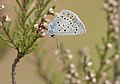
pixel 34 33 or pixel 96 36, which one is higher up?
pixel 34 33

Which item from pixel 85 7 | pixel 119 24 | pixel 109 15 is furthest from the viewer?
pixel 85 7

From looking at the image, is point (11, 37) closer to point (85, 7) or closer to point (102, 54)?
point (102, 54)

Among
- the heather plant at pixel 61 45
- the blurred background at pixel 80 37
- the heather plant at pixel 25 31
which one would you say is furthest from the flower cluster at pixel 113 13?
the blurred background at pixel 80 37

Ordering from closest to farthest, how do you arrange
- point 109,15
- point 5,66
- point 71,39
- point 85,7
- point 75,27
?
point 75,27 → point 109,15 → point 5,66 → point 71,39 → point 85,7

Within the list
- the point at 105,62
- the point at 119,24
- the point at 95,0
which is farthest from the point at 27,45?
the point at 95,0

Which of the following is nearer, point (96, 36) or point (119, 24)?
point (119, 24)

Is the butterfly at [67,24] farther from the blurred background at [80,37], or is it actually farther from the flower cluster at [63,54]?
the blurred background at [80,37]

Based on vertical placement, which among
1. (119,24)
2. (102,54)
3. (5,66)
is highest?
(119,24)

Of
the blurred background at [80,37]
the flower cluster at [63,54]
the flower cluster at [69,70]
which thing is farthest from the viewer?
the blurred background at [80,37]

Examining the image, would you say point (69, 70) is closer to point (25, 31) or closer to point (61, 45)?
point (61, 45)
